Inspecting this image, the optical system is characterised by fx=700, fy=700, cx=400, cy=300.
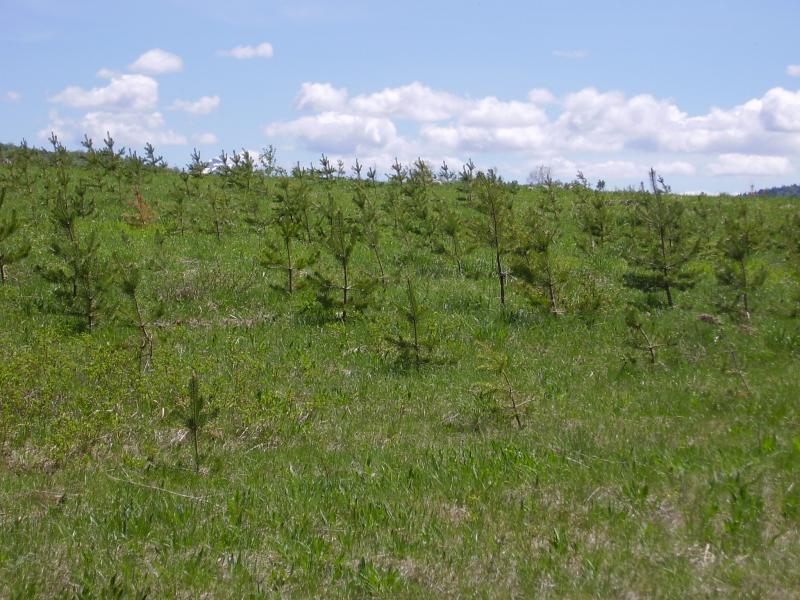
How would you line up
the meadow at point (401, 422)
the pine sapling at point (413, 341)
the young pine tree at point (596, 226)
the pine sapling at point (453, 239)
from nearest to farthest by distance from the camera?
1. the meadow at point (401, 422)
2. the pine sapling at point (413, 341)
3. the pine sapling at point (453, 239)
4. the young pine tree at point (596, 226)

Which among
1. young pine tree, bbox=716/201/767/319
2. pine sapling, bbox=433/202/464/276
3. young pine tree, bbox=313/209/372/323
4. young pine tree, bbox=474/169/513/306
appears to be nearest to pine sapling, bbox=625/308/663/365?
young pine tree, bbox=716/201/767/319

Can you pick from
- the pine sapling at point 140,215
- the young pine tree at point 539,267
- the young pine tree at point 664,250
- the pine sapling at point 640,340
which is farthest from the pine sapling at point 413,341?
the pine sapling at point 140,215

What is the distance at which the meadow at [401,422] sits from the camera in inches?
174

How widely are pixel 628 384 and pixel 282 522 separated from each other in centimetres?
502

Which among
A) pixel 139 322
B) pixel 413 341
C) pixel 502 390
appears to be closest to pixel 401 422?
pixel 502 390

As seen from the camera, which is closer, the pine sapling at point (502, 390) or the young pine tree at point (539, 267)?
the pine sapling at point (502, 390)

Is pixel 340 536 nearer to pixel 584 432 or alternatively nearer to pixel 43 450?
pixel 584 432

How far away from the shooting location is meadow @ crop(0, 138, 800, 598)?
4.41 meters

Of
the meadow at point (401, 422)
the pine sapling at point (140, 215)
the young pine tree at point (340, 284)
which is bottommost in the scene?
the meadow at point (401, 422)

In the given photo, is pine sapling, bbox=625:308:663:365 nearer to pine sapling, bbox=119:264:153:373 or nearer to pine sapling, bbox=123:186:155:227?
pine sapling, bbox=119:264:153:373

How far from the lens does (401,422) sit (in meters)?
7.82

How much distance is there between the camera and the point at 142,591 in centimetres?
414

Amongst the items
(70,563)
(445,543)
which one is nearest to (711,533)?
(445,543)

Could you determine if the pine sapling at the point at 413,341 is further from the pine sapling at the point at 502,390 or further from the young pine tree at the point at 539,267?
the young pine tree at the point at 539,267
